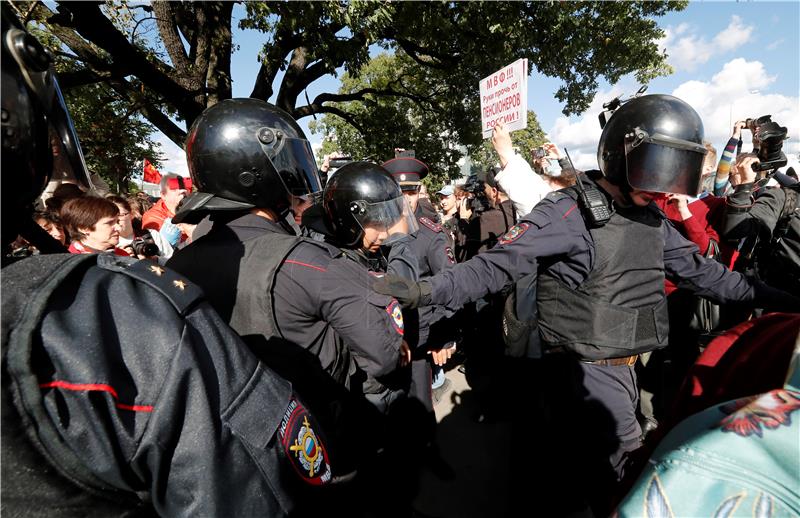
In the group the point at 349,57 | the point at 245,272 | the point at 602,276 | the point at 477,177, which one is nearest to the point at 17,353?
the point at 245,272

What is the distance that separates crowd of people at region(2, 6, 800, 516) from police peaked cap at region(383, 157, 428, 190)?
2 cm

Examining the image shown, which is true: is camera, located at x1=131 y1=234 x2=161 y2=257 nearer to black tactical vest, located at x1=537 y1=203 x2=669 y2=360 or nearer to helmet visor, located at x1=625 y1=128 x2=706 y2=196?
black tactical vest, located at x1=537 y1=203 x2=669 y2=360

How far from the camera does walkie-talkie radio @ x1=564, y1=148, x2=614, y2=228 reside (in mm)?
2029

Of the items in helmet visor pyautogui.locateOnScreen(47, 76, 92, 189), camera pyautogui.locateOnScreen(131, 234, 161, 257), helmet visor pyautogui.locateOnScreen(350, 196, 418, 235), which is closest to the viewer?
helmet visor pyautogui.locateOnScreen(47, 76, 92, 189)

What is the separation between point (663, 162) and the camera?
1.93 meters

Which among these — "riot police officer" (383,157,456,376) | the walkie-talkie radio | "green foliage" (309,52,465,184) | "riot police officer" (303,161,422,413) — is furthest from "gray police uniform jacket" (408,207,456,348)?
"green foliage" (309,52,465,184)

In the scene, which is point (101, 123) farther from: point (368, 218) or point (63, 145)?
point (63, 145)

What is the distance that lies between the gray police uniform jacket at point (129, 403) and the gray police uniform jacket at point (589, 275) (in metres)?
1.29

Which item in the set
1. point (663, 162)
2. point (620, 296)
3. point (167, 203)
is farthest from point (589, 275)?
point (167, 203)

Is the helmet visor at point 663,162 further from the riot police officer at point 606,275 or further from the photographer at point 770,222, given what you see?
the photographer at point 770,222

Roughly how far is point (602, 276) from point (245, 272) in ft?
5.66

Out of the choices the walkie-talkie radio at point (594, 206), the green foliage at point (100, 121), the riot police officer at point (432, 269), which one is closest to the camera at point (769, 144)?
the walkie-talkie radio at point (594, 206)

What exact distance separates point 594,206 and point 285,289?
1566 mm

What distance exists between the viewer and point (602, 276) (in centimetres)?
209
